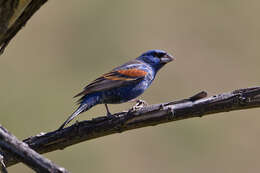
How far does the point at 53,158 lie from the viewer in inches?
424

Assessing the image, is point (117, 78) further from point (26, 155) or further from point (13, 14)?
point (26, 155)

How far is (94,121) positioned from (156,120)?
534 millimetres

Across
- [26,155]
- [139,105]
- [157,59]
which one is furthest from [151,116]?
[157,59]

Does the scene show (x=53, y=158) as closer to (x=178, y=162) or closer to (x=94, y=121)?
(x=178, y=162)

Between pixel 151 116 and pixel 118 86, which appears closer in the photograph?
pixel 151 116

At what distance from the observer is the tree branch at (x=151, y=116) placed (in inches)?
185

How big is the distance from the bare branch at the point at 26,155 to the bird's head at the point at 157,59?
14.8 feet

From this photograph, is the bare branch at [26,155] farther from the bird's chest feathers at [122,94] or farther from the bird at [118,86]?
the bird's chest feathers at [122,94]

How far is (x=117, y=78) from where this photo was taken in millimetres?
6945

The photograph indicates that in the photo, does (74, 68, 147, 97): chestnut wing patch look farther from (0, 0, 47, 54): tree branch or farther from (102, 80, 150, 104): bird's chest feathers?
(0, 0, 47, 54): tree branch

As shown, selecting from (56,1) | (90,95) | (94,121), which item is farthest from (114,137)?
(94,121)

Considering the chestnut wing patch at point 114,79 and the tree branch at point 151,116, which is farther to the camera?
the chestnut wing patch at point 114,79

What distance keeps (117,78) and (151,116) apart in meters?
2.20

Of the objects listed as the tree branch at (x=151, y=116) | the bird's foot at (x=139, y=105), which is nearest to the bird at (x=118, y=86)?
the bird's foot at (x=139, y=105)
